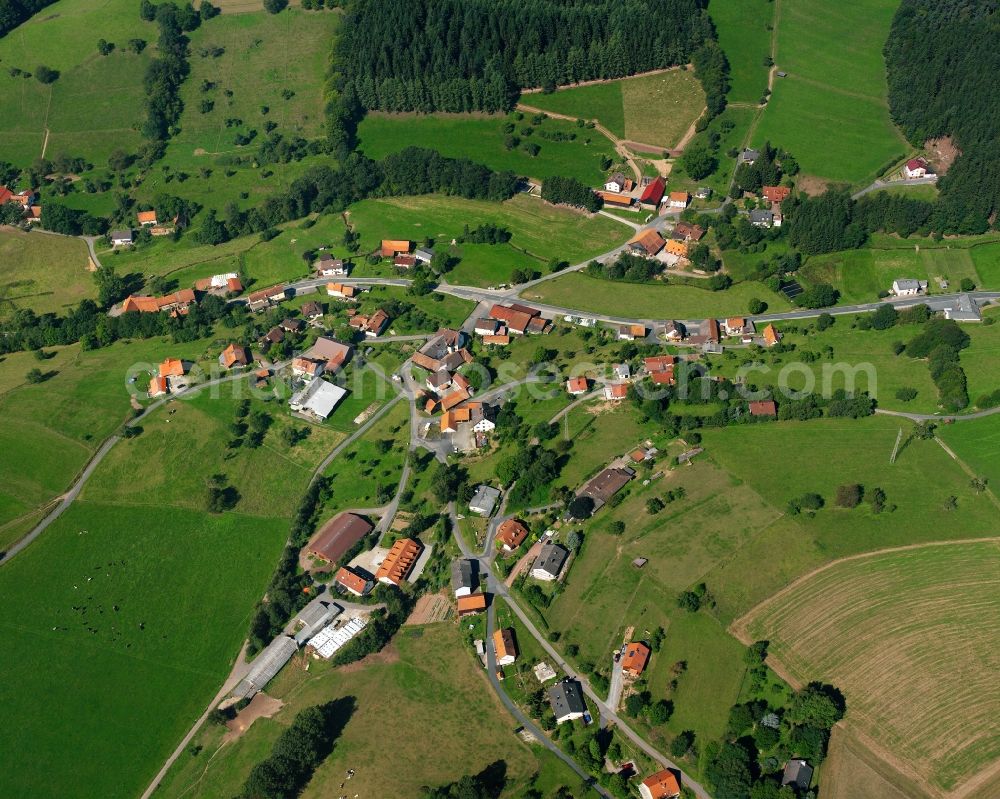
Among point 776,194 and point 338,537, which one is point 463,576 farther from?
point 776,194

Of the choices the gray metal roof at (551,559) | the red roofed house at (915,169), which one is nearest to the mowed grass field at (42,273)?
the gray metal roof at (551,559)

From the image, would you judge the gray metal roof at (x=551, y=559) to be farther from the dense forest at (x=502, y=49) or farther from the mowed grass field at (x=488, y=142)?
the dense forest at (x=502, y=49)

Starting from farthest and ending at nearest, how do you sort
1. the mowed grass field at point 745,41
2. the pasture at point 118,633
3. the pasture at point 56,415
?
1. the mowed grass field at point 745,41
2. the pasture at point 56,415
3. the pasture at point 118,633

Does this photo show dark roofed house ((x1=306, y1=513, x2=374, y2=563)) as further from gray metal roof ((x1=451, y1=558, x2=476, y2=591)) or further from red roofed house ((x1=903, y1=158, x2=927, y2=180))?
red roofed house ((x1=903, y1=158, x2=927, y2=180))

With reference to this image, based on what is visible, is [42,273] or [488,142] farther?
[488,142]

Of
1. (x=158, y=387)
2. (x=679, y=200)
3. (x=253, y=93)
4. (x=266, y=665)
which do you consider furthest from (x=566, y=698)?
(x=253, y=93)

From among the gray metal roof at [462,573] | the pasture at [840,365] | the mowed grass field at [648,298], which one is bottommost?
the gray metal roof at [462,573]

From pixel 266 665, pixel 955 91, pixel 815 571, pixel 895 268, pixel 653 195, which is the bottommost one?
pixel 266 665
